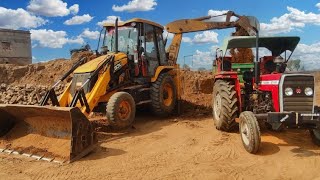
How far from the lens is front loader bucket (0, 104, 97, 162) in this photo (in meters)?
6.68

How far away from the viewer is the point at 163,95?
1120 centimetres

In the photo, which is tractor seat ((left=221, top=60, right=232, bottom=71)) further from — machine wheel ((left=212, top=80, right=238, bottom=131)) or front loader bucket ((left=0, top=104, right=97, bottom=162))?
front loader bucket ((left=0, top=104, right=97, bottom=162))

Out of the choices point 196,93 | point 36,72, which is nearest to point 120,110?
point 196,93

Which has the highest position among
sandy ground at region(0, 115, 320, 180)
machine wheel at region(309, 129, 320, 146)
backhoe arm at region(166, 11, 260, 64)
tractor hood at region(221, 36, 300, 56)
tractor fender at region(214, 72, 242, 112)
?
backhoe arm at region(166, 11, 260, 64)

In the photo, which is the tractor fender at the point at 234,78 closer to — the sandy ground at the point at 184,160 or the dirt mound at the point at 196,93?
the sandy ground at the point at 184,160

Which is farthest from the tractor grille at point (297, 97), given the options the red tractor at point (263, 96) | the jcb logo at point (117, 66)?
the jcb logo at point (117, 66)

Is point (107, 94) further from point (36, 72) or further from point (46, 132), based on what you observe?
point (36, 72)

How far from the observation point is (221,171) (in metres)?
5.90

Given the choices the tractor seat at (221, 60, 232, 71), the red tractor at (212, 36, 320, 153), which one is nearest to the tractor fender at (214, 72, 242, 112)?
the red tractor at (212, 36, 320, 153)

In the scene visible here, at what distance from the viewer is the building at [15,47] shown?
2959cm

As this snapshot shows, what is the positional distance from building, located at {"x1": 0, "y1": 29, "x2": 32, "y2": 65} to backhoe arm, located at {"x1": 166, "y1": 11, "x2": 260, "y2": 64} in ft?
66.6

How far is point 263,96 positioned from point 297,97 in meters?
0.86

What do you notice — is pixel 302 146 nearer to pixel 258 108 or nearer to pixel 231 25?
pixel 258 108

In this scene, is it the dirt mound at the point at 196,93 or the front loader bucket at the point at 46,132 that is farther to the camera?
the dirt mound at the point at 196,93
